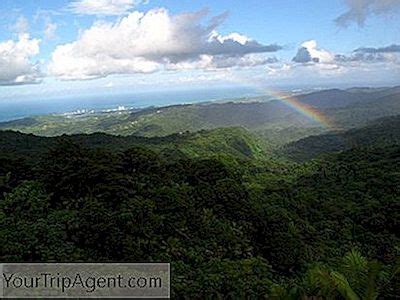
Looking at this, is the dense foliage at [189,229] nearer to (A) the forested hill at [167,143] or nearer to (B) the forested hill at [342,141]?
(A) the forested hill at [167,143]

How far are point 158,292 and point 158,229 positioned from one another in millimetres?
5388

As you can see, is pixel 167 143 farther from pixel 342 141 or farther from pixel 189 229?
pixel 189 229

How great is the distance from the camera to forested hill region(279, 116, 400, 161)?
94.7m

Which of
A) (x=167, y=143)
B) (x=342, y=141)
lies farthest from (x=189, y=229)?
(x=342, y=141)

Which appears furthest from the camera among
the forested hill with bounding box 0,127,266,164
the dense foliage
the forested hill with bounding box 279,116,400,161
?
the forested hill with bounding box 279,116,400,161

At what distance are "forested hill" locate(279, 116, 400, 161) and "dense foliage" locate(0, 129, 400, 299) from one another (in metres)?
71.5

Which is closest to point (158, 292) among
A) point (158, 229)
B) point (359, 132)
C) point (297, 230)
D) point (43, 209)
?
point (158, 229)

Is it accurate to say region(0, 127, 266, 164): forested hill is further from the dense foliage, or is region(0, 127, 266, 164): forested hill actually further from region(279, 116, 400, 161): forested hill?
the dense foliage

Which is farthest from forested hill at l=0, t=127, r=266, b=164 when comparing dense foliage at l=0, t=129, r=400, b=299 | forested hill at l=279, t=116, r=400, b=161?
dense foliage at l=0, t=129, r=400, b=299

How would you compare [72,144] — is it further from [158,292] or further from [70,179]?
[158,292]

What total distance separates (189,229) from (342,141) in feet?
341

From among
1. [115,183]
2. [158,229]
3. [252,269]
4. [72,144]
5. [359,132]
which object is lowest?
[359,132]

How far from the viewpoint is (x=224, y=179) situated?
20.9 m

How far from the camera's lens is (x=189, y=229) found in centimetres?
1510
